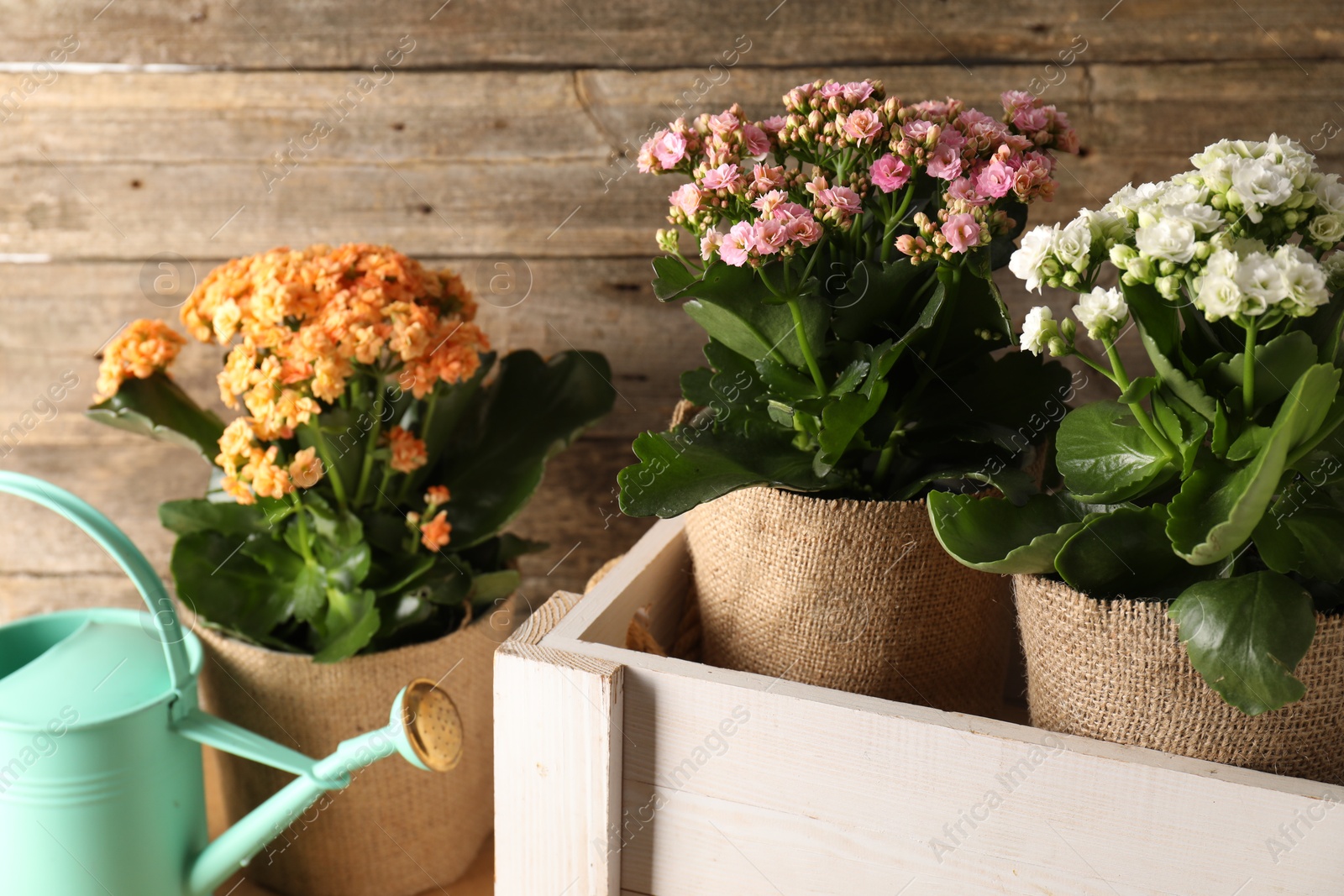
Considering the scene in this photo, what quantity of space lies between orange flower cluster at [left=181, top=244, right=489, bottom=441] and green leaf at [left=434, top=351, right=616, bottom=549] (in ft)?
0.38

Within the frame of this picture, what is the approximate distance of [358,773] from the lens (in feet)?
2.91

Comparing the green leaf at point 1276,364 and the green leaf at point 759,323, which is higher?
the green leaf at point 1276,364

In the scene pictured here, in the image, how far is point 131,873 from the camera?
2.57 feet

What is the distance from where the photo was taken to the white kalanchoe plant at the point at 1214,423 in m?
0.47

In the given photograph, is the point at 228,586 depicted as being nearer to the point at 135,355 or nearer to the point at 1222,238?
the point at 135,355

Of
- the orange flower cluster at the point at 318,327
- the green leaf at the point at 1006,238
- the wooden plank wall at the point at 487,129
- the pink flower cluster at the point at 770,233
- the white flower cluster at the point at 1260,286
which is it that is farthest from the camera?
the wooden plank wall at the point at 487,129

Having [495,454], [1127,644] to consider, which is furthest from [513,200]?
[1127,644]

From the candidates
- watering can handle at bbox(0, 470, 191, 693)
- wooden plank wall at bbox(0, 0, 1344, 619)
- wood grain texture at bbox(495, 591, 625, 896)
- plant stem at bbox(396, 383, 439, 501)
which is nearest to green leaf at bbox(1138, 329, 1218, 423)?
wood grain texture at bbox(495, 591, 625, 896)

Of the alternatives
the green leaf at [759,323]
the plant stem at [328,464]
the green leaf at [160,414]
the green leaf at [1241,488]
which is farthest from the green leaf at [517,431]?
the green leaf at [1241,488]

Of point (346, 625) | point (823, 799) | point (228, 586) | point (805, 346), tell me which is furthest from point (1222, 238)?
point (228, 586)

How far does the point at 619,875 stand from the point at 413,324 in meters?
0.44

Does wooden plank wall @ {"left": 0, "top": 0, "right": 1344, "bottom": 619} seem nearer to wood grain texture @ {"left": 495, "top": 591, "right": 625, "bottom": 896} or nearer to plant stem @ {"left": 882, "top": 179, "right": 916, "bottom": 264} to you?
plant stem @ {"left": 882, "top": 179, "right": 916, "bottom": 264}

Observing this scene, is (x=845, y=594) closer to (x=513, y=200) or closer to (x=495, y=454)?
(x=495, y=454)

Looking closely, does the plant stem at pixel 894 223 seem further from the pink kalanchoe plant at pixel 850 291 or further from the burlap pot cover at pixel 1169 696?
the burlap pot cover at pixel 1169 696
